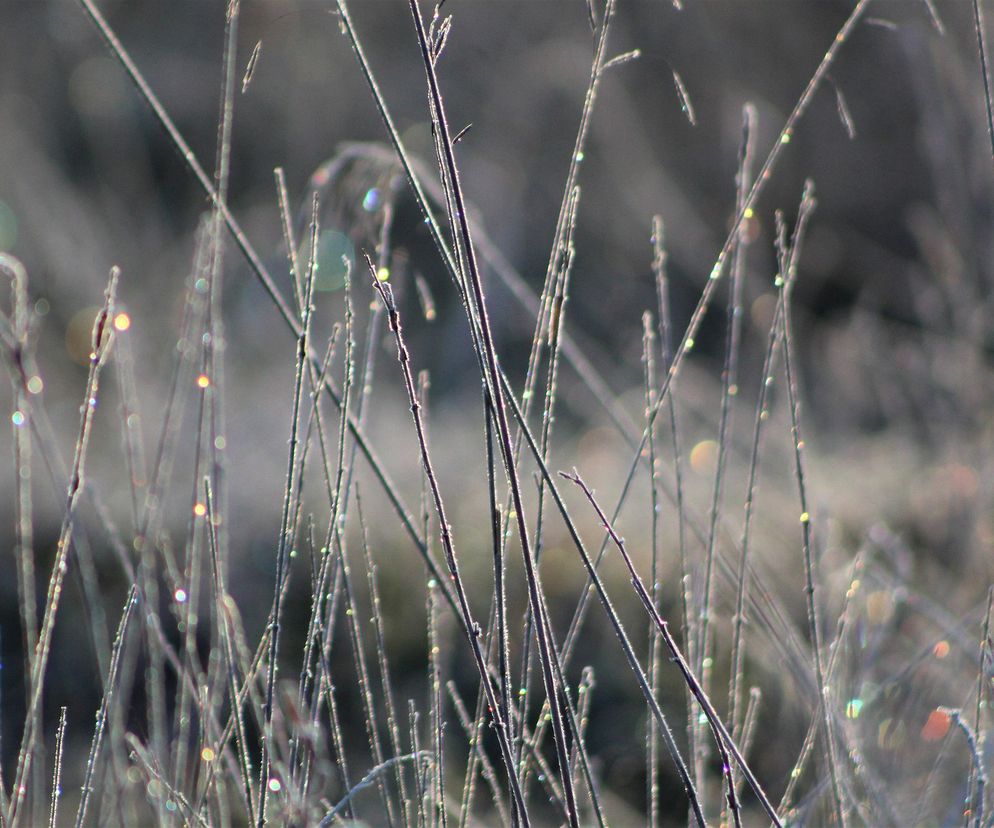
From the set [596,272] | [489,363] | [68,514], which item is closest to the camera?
[489,363]

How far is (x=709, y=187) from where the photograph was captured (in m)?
6.29

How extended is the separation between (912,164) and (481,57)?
257cm

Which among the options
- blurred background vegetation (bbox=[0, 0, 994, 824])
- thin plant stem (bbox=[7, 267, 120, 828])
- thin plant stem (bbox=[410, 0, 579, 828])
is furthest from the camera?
blurred background vegetation (bbox=[0, 0, 994, 824])

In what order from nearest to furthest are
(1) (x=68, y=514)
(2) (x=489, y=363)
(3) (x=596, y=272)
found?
A: (2) (x=489, y=363) < (1) (x=68, y=514) < (3) (x=596, y=272)

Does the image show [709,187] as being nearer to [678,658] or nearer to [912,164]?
[912,164]

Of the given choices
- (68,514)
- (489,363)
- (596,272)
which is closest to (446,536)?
(489,363)

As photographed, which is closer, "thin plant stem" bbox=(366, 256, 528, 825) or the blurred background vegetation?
"thin plant stem" bbox=(366, 256, 528, 825)

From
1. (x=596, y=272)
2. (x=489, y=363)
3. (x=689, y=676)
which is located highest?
(x=489, y=363)

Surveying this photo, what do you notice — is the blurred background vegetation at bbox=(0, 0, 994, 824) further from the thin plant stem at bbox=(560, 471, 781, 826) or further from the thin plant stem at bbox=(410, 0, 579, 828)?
the thin plant stem at bbox=(560, 471, 781, 826)

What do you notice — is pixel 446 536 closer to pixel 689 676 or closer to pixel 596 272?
pixel 689 676

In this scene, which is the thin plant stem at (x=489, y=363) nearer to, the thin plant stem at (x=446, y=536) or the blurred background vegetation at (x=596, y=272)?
the thin plant stem at (x=446, y=536)

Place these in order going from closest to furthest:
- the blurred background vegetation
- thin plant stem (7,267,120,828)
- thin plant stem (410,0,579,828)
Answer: thin plant stem (410,0,579,828) < thin plant stem (7,267,120,828) < the blurred background vegetation

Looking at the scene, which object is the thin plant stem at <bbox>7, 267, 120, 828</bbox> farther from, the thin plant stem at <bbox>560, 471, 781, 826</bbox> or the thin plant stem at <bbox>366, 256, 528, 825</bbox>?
the thin plant stem at <bbox>560, 471, 781, 826</bbox>

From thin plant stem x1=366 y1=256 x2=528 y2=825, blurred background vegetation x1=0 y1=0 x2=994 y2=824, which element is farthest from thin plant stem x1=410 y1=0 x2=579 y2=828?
blurred background vegetation x1=0 y1=0 x2=994 y2=824
